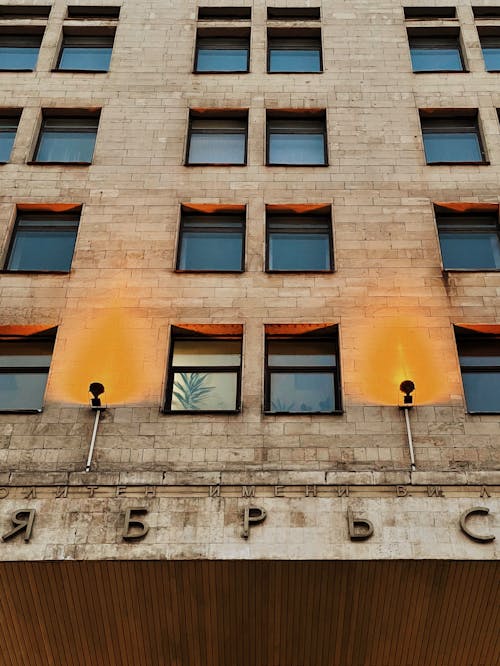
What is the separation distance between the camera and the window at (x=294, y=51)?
23.1 metres

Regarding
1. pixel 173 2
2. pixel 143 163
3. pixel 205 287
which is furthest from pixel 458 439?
pixel 173 2

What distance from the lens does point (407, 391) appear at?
14633 mm

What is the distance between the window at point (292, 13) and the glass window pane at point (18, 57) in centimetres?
739

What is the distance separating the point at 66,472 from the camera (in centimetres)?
1374

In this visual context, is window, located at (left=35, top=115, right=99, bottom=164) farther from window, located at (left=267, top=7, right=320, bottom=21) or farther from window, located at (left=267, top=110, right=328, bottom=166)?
window, located at (left=267, top=7, right=320, bottom=21)

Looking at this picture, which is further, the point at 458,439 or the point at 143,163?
the point at 143,163

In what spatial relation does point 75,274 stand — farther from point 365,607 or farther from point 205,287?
point 365,607

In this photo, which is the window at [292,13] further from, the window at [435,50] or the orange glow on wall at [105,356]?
the orange glow on wall at [105,356]

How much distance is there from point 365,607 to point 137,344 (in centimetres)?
670

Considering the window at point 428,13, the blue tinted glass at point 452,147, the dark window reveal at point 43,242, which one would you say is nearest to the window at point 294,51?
the window at point 428,13

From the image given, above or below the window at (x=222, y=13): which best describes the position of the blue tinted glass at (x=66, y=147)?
below

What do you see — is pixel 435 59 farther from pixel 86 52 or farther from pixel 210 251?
pixel 86 52

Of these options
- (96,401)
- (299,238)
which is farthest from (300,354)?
(96,401)

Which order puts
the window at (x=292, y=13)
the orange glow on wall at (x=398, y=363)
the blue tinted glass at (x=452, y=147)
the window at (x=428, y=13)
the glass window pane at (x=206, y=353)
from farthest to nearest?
the window at (x=292, y=13) → the window at (x=428, y=13) → the blue tinted glass at (x=452, y=147) → the glass window pane at (x=206, y=353) → the orange glow on wall at (x=398, y=363)
